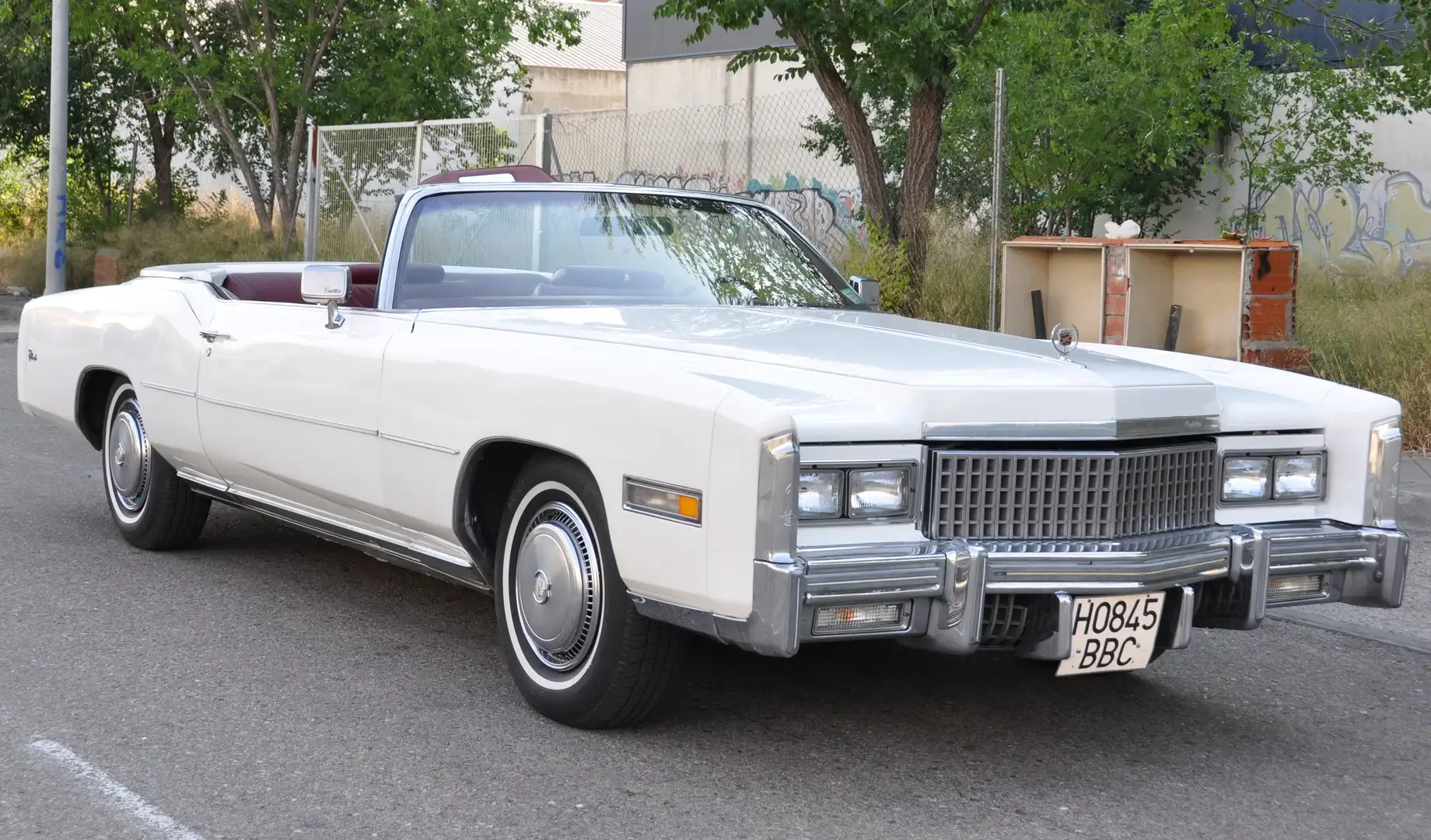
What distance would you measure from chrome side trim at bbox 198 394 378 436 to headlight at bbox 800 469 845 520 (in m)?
1.73

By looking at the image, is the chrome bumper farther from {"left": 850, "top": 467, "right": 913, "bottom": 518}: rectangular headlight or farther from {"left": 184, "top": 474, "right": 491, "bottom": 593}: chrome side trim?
{"left": 184, "top": 474, "right": 491, "bottom": 593}: chrome side trim

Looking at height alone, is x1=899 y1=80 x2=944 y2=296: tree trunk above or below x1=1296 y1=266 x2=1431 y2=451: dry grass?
above

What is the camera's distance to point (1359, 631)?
588 cm

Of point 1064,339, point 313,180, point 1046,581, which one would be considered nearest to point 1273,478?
point 1064,339

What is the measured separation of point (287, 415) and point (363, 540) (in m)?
0.50

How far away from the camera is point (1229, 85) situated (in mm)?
18453

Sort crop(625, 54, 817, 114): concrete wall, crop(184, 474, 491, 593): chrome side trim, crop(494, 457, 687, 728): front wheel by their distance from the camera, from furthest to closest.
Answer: crop(625, 54, 817, 114): concrete wall → crop(184, 474, 491, 593): chrome side trim → crop(494, 457, 687, 728): front wheel

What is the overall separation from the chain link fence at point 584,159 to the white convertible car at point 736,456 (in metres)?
10.4

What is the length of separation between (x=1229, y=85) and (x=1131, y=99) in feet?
6.74

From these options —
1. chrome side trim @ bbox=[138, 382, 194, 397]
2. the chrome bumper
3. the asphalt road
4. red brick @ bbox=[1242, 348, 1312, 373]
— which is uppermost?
red brick @ bbox=[1242, 348, 1312, 373]

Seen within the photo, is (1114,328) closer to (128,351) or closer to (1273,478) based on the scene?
(128,351)

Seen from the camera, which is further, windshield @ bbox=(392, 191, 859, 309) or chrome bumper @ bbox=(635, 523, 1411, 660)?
windshield @ bbox=(392, 191, 859, 309)

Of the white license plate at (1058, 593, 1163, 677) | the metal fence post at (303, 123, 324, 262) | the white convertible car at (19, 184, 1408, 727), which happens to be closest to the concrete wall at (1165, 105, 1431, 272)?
the metal fence post at (303, 123, 324, 262)

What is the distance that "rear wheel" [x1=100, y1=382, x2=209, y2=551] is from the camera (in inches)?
255
